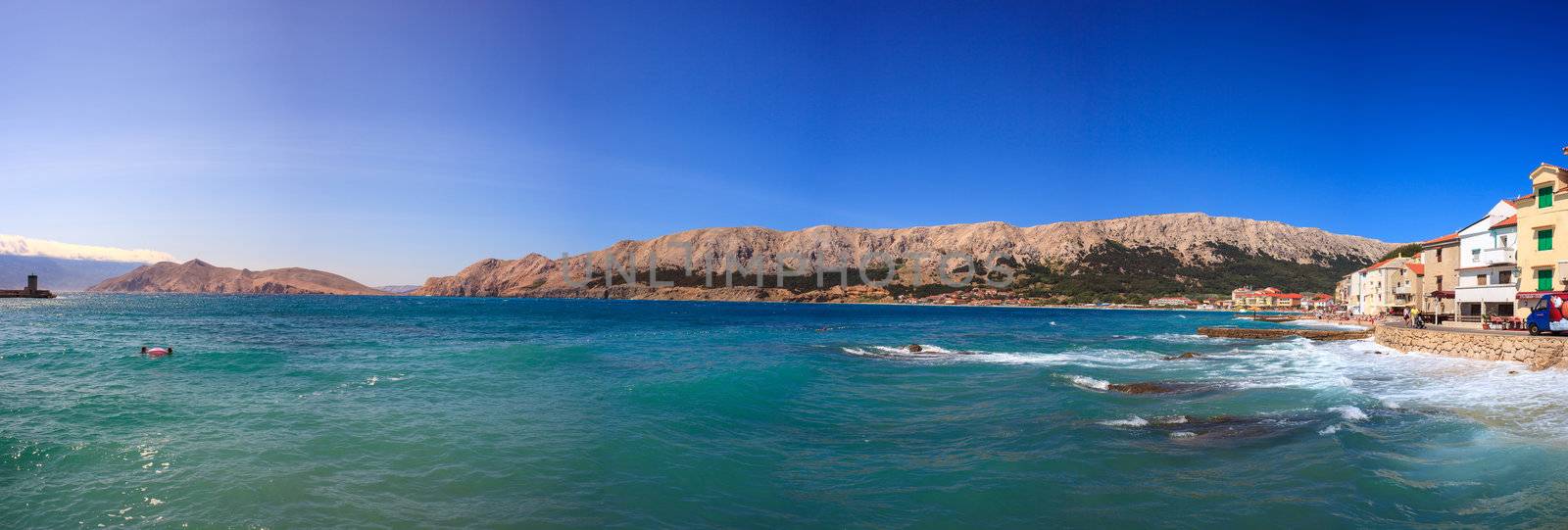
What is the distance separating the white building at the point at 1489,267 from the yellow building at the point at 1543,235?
2.13 m

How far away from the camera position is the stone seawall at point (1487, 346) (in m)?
20.5

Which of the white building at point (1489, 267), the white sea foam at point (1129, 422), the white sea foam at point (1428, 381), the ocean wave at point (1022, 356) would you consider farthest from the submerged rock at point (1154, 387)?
the white building at point (1489, 267)

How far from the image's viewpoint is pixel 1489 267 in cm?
3312

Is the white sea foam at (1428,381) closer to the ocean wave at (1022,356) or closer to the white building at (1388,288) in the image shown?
the ocean wave at (1022,356)

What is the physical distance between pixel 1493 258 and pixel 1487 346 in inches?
553

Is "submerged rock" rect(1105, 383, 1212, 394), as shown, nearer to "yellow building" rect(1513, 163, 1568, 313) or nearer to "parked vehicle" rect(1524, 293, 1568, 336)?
"parked vehicle" rect(1524, 293, 1568, 336)

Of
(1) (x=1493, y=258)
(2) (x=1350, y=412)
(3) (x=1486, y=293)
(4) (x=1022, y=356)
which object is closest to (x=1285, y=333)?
(3) (x=1486, y=293)

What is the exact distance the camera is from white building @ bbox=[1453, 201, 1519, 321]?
3198cm

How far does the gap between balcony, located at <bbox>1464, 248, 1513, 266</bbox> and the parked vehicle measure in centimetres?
1074

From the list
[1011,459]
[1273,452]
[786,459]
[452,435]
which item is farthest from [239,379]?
[1273,452]

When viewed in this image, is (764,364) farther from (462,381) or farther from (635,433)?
(635,433)

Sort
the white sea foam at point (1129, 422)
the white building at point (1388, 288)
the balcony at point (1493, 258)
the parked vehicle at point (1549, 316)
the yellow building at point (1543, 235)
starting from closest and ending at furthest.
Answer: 1. the white sea foam at point (1129, 422)
2. the parked vehicle at point (1549, 316)
3. the yellow building at point (1543, 235)
4. the balcony at point (1493, 258)
5. the white building at point (1388, 288)

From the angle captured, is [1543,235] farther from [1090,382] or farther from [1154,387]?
[1090,382]

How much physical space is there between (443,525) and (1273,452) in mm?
13247
